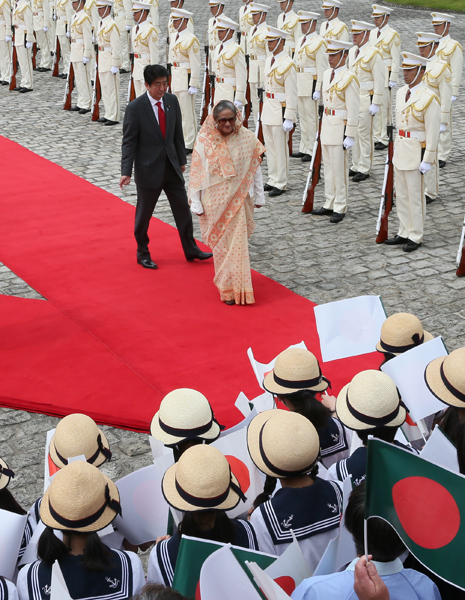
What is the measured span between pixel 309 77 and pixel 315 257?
4.13 meters

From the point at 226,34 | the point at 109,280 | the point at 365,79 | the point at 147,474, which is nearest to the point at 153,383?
the point at 109,280

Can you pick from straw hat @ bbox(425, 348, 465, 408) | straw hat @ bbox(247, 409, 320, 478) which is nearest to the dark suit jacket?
straw hat @ bbox(425, 348, 465, 408)

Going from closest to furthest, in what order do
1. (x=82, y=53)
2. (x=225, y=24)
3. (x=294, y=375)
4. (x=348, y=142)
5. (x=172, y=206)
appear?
(x=294, y=375) → (x=172, y=206) → (x=348, y=142) → (x=225, y=24) → (x=82, y=53)

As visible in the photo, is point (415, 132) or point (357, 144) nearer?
point (415, 132)

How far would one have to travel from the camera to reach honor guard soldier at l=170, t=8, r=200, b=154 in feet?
36.1

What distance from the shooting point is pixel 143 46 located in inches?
474

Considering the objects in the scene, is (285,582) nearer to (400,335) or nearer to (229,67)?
(400,335)

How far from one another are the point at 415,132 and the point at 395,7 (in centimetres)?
2014

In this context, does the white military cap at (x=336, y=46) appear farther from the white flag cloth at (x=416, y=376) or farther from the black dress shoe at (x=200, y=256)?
the white flag cloth at (x=416, y=376)

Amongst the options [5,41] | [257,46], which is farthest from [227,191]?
[5,41]

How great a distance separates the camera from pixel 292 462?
2.59 m

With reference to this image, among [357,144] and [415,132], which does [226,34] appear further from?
[415,132]

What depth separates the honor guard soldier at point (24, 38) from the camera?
14812 millimetres

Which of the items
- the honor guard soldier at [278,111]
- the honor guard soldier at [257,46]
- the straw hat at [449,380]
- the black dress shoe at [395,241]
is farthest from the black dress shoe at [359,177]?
the straw hat at [449,380]
